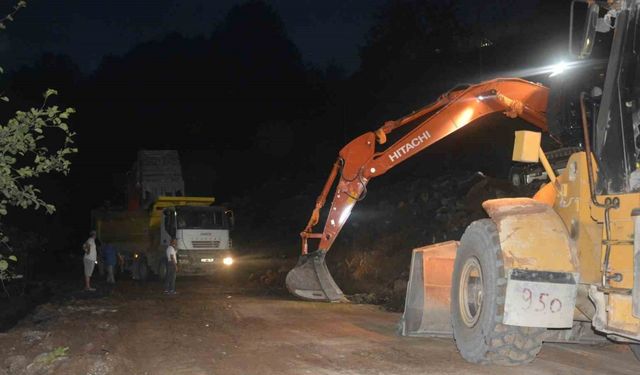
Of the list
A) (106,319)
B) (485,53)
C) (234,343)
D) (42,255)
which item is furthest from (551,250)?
Result: (42,255)

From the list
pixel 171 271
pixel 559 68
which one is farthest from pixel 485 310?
pixel 171 271

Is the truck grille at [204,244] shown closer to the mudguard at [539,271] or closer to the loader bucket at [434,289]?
the loader bucket at [434,289]

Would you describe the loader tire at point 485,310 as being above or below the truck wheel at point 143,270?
above

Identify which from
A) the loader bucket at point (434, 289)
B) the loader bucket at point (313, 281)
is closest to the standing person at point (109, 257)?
the loader bucket at point (313, 281)

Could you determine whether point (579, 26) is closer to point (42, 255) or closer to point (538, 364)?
point (538, 364)

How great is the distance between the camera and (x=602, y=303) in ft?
20.9

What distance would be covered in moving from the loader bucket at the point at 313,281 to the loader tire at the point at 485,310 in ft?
22.5

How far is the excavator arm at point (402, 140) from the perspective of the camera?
34.0 feet

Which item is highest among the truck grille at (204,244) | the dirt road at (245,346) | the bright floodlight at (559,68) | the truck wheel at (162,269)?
the bright floodlight at (559,68)

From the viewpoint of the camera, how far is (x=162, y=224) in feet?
84.4

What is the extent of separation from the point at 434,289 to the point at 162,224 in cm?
1781

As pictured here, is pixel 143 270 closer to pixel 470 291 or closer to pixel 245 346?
pixel 245 346

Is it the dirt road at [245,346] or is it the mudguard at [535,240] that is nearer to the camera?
the mudguard at [535,240]

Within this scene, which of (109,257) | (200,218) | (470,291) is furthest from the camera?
(200,218)
